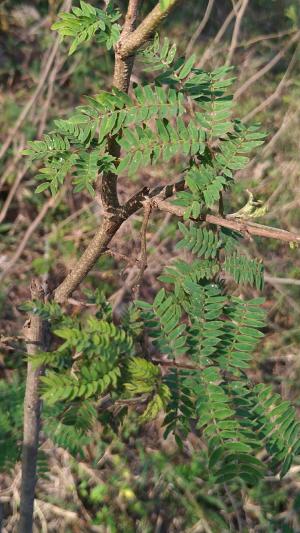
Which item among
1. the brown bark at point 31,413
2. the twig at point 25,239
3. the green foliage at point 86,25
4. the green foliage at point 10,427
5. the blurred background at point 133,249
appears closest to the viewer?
the green foliage at point 86,25

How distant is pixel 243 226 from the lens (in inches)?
42.2

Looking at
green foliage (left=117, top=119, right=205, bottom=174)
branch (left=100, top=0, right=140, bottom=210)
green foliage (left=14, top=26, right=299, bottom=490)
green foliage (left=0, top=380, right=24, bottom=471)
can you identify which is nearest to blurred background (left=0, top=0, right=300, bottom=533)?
green foliage (left=0, top=380, right=24, bottom=471)

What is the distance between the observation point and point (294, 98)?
354 cm

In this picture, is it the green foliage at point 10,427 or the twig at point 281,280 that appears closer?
the green foliage at point 10,427

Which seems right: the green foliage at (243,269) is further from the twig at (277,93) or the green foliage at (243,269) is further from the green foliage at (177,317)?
the twig at (277,93)

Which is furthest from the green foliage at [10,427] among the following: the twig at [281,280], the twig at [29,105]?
the twig at [29,105]

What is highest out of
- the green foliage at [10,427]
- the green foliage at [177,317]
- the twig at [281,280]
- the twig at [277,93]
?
the twig at [277,93]

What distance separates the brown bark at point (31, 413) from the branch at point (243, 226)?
369 millimetres

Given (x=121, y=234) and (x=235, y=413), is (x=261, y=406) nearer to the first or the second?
(x=235, y=413)

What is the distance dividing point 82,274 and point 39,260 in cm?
199

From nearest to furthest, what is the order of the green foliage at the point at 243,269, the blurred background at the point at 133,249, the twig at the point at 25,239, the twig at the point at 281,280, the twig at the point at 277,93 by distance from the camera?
the green foliage at the point at 243,269
the blurred background at the point at 133,249
the twig at the point at 281,280
the twig at the point at 25,239
the twig at the point at 277,93

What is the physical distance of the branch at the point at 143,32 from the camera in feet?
2.70

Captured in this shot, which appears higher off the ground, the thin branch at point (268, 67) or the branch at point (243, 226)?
the thin branch at point (268, 67)

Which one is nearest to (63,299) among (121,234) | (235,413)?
(235,413)
